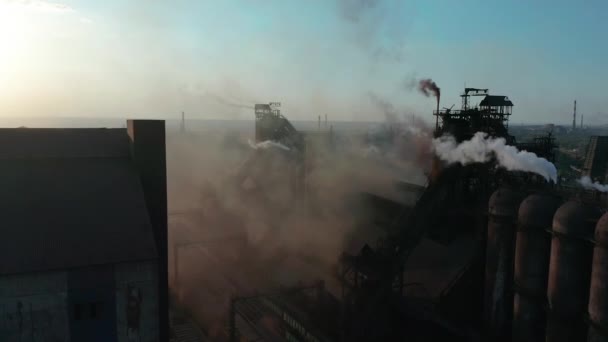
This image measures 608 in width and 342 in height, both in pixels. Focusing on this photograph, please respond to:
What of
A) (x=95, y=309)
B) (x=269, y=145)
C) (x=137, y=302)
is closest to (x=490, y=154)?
(x=137, y=302)

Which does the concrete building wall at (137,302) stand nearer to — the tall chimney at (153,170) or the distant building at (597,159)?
the tall chimney at (153,170)

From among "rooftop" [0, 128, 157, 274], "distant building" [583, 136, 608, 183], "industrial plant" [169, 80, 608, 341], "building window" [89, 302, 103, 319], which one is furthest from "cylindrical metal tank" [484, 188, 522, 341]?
"distant building" [583, 136, 608, 183]

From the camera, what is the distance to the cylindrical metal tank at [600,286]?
1338 centimetres

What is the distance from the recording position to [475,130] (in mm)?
21734

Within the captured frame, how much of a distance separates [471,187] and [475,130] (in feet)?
9.85

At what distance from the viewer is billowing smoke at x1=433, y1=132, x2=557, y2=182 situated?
778 inches

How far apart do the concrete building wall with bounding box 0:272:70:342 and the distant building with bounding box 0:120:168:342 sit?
0.11 feet

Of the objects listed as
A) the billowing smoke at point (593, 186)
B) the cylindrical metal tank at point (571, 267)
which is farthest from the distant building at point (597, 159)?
the cylindrical metal tank at point (571, 267)

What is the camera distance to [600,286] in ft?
44.4

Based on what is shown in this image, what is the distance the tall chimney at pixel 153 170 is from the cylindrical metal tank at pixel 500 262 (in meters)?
14.5

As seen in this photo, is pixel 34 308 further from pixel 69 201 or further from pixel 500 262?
pixel 500 262

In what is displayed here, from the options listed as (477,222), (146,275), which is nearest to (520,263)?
(477,222)

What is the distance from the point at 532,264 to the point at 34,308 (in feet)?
61.1

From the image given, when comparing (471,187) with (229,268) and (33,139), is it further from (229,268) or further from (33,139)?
(33,139)
